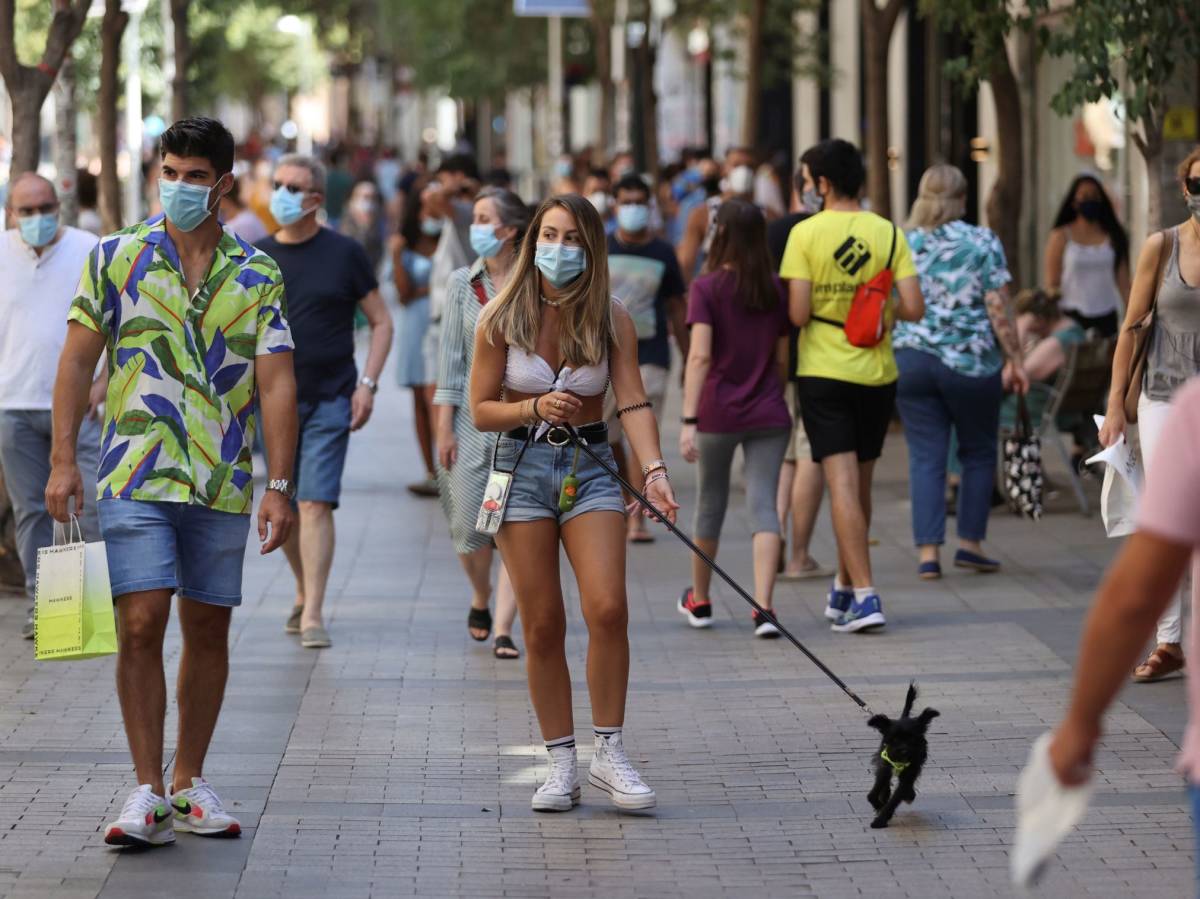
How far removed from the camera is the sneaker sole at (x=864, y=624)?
8938mm

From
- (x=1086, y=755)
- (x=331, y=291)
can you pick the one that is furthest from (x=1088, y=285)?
(x=1086, y=755)

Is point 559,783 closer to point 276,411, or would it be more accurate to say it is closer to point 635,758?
point 635,758

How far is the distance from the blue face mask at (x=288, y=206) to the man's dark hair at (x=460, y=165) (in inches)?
257

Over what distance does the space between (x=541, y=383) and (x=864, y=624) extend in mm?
3224

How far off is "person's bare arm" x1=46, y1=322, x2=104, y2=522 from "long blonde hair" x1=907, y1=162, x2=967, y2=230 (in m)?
5.28

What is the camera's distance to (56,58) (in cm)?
1070

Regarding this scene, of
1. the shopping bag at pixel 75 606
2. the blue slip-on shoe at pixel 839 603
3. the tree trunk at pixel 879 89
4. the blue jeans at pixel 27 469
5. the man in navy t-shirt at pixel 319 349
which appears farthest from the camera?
the tree trunk at pixel 879 89

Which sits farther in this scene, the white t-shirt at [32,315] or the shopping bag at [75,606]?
the white t-shirt at [32,315]

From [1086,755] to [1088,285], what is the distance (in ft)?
34.3

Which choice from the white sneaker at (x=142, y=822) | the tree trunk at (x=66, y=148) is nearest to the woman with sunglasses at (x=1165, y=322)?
the white sneaker at (x=142, y=822)

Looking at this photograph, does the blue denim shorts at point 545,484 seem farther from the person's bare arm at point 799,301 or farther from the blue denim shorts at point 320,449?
the person's bare arm at point 799,301

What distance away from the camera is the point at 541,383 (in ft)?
20.0

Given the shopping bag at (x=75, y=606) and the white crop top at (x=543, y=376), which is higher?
the white crop top at (x=543, y=376)

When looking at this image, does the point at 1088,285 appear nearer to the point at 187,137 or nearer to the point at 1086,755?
the point at 187,137
